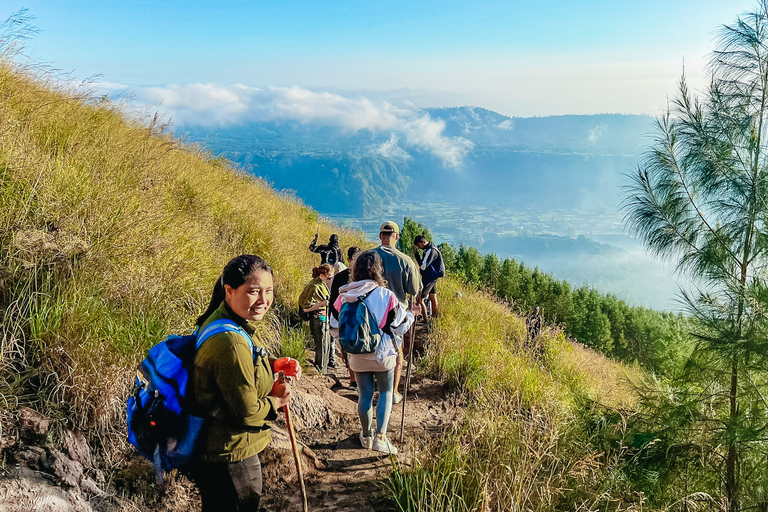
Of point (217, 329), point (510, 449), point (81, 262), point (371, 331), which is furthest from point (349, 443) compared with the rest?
point (81, 262)

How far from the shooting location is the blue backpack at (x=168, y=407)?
1.76 meters

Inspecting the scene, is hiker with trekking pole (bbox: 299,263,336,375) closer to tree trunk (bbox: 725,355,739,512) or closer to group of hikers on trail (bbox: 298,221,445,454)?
group of hikers on trail (bbox: 298,221,445,454)

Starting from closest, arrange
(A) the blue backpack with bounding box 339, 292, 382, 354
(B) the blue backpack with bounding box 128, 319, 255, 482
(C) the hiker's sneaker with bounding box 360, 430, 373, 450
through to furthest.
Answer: (B) the blue backpack with bounding box 128, 319, 255, 482 → (A) the blue backpack with bounding box 339, 292, 382, 354 → (C) the hiker's sneaker with bounding box 360, 430, 373, 450

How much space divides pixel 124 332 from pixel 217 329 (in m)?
1.61

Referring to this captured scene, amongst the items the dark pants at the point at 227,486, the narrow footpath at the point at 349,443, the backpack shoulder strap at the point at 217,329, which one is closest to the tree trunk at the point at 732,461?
the narrow footpath at the point at 349,443

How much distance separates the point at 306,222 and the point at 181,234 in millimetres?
7941

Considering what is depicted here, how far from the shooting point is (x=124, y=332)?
2990 millimetres

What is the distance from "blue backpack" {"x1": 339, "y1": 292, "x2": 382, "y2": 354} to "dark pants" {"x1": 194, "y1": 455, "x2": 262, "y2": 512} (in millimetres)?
1396

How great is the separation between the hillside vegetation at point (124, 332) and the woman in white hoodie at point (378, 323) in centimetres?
56

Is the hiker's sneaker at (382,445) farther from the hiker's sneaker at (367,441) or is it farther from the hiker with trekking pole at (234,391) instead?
the hiker with trekking pole at (234,391)

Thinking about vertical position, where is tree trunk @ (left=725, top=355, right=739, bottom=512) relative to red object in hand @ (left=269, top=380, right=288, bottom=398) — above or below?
below

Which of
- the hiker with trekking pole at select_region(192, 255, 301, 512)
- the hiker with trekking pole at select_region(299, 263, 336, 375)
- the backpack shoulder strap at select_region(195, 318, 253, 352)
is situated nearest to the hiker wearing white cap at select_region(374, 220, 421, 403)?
the hiker with trekking pole at select_region(299, 263, 336, 375)

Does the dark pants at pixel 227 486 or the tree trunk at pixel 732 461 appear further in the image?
the tree trunk at pixel 732 461

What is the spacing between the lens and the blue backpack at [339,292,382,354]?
3.26 metres
